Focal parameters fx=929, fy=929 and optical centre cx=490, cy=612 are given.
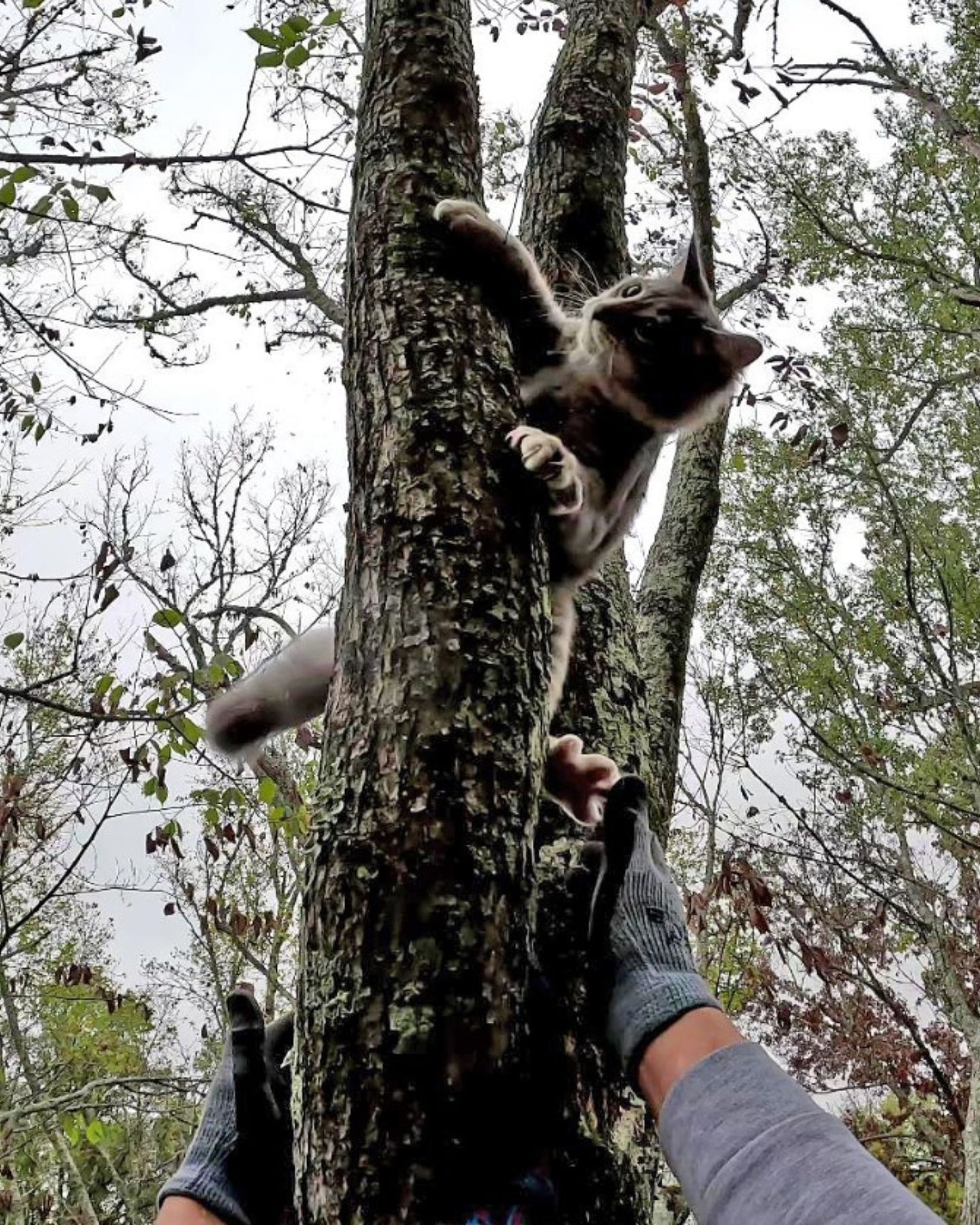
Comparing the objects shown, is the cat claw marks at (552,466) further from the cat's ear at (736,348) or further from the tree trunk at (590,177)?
the cat's ear at (736,348)

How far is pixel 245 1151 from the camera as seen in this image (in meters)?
1.21

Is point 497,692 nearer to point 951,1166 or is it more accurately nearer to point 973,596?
point 951,1166

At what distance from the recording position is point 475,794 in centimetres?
101

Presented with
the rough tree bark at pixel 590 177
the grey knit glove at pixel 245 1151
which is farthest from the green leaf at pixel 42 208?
the grey knit glove at pixel 245 1151

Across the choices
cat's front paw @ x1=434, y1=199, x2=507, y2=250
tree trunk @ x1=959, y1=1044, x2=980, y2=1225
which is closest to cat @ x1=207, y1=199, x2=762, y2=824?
cat's front paw @ x1=434, y1=199, x2=507, y2=250

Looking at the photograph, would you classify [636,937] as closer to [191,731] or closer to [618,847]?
[618,847]

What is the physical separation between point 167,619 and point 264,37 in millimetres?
1646

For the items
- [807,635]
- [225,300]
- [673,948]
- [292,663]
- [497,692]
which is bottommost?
[673,948]

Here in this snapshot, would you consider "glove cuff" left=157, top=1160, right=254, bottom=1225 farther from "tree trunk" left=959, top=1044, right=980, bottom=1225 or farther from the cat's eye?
"tree trunk" left=959, top=1044, right=980, bottom=1225

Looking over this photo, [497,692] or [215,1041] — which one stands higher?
[215,1041]

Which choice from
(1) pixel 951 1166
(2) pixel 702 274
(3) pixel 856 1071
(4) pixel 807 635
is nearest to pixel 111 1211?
(3) pixel 856 1071

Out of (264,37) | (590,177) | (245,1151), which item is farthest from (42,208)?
(245,1151)

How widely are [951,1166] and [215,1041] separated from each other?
20.3 ft

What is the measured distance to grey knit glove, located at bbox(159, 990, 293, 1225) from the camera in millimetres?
1188
